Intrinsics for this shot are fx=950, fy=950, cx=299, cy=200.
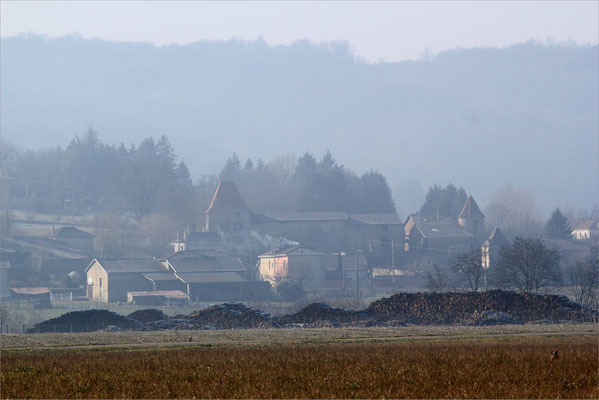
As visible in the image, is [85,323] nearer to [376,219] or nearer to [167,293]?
[167,293]

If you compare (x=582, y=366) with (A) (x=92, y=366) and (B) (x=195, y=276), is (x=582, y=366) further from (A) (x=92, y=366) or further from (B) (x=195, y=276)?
(B) (x=195, y=276)

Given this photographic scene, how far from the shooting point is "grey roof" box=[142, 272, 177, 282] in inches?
4936

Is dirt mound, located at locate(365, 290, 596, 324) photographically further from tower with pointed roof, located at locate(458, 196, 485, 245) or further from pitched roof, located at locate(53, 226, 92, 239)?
tower with pointed roof, located at locate(458, 196, 485, 245)

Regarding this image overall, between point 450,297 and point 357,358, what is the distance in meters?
33.3

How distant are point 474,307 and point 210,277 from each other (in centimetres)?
6794

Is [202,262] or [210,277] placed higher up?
[202,262]

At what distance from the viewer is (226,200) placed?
180 m

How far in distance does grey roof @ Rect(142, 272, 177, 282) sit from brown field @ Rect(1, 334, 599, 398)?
87.8 m

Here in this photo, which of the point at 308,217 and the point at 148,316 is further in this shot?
the point at 308,217

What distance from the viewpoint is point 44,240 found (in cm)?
15700

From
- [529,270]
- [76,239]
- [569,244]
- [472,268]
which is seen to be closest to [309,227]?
[76,239]

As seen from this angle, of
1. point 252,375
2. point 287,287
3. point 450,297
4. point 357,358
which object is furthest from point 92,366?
point 287,287

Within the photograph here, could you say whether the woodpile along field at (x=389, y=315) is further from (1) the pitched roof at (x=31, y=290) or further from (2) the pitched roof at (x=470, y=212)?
(2) the pitched roof at (x=470, y=212)

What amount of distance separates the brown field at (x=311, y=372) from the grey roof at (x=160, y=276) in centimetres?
8776
